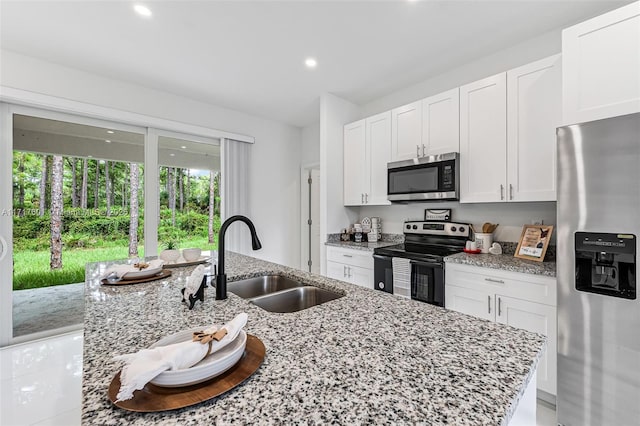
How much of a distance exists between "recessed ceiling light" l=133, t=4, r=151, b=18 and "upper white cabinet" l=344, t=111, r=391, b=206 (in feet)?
7.36

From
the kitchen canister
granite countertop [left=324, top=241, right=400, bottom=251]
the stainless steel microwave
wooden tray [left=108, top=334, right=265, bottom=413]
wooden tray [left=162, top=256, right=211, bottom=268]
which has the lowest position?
granite countertop [left=324, top=241, right=400, bottom=251]

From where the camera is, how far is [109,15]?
80.8 inches

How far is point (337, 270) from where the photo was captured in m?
3.26

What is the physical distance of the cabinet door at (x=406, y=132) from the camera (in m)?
2.85

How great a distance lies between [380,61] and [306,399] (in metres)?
2.92

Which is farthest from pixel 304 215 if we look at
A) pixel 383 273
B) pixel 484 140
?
pixel 484 140

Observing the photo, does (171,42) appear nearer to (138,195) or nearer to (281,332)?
(138,195)

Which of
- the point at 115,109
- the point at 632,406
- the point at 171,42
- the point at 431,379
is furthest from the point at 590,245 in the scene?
the point at 115,109

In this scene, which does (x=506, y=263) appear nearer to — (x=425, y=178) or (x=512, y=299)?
(x=512, y=299)

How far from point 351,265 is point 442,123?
173 cm

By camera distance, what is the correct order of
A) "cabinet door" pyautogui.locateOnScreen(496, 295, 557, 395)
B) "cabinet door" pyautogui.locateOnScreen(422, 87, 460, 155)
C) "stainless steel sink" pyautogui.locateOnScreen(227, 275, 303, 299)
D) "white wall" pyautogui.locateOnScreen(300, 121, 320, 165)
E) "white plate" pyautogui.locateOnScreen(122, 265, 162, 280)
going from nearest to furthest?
"white plate" pyautogui.locateOnScreen(122, 265, 162, 280) < "stainless steel sink" pyautogui.locateOnScreen(227, 275, 303, 299) < "cabinet door" pyautogui.locateOnScreen(496, 295, 557, 395) < "cabinet door" pyautogui.locateOnScreen(422, 87, 460, 155) < "white wall" pyautogui.locateOnScreen(300, 121, 320, 165)

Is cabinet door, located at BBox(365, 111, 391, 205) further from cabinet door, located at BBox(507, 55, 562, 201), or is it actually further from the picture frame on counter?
the picture frame on counter

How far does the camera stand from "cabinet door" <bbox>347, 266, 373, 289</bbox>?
289cm

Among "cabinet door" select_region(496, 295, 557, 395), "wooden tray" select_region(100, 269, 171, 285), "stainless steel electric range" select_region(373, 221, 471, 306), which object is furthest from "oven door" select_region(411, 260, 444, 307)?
"wooden tray" select_region(100, 269, 171, 285)
